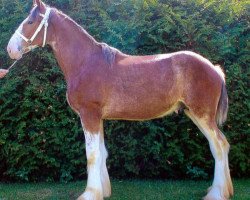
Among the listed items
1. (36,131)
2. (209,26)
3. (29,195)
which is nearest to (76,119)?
(36,131)

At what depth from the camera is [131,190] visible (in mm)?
5824

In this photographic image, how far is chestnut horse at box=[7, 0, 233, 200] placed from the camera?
189 inches

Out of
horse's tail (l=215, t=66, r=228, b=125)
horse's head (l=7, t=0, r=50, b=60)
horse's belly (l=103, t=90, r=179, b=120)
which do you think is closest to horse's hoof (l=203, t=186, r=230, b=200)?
horse's tail (l=215, t=66, r=228, b=125)

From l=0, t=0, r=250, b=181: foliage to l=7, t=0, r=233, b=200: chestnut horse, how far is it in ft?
3.99

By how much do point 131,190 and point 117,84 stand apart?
168 cm

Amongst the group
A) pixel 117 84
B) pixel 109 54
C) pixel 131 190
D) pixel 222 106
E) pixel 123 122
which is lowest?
pixel 131 190

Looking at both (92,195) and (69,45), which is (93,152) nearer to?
(92,195)

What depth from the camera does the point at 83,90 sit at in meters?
4.79

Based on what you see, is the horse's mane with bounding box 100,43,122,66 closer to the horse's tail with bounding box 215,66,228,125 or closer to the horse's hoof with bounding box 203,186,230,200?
the horse's tail with bounding box 215,66,228,125

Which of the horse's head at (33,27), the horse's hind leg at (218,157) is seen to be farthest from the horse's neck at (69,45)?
the horse's hind leg at (218,157)

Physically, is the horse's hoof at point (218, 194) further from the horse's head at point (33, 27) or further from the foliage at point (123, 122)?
the horse's head at point (33, 27)

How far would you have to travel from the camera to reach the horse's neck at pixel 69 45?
193 inches

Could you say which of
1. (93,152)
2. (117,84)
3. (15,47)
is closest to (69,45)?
(15,47)

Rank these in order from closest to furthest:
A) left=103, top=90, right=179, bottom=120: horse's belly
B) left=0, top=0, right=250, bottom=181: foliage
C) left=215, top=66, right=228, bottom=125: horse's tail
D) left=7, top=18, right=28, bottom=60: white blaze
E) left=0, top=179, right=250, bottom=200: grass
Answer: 1. left=7, top=18, right=28, bottom=60: white blaze
2. left=103, top=90, right=179, bottom=120: horse's belly
3. left=215, top=66, right=228, bottom=125: horse's tail
4. left=0, top=179, right=250, bottom=200: grass
5. left=0, top=0, right=250, bottom=181: foliage
